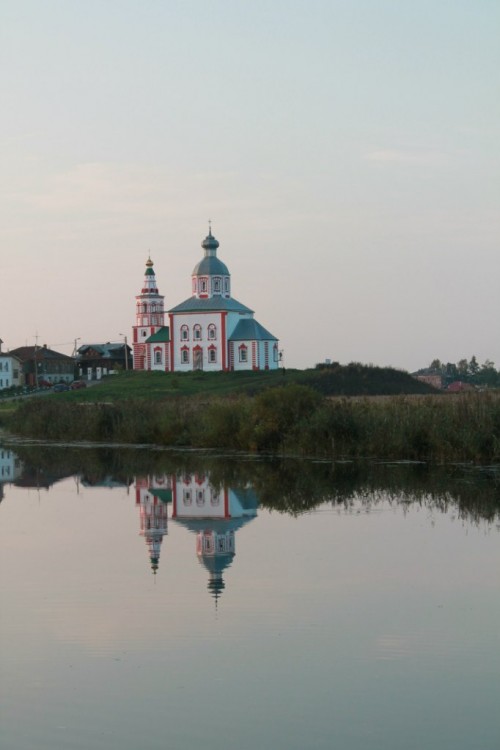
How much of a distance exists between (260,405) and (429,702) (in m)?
25.2

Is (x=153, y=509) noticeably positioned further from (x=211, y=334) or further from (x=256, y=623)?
(x=211, y=334)

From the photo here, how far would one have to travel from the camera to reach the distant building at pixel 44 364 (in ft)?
383

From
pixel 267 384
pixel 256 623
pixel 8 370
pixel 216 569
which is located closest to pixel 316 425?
pixel 216 569

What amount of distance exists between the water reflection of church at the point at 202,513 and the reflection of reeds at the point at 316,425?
465cm

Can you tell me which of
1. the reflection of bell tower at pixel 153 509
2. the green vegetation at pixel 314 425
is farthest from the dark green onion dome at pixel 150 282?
the reflection of bell tower at pixel 153 509

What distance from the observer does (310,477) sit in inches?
1109

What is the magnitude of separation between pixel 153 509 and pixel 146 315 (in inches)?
3061

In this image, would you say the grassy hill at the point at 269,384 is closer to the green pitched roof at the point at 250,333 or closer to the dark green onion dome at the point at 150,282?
the green pitched roof at the point at 250,333

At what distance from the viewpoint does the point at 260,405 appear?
35219 mm

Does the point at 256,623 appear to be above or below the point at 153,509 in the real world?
below

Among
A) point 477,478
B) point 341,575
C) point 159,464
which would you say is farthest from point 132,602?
point 159,464

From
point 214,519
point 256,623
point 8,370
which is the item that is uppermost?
point 8,370

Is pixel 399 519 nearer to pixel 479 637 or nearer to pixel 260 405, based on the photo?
pixel 479 637

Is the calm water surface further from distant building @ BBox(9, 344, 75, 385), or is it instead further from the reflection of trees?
distant building @ BBox(9, 344, 75, 385)
